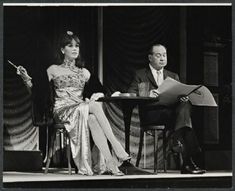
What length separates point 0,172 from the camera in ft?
30.4

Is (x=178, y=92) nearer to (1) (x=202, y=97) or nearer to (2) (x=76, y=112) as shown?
(1) (x=202, y=97)

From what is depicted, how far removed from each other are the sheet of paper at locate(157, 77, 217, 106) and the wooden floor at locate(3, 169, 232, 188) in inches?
33.8

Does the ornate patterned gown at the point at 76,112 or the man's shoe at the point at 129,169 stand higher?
the ornate patterned gown at the point at 76,112

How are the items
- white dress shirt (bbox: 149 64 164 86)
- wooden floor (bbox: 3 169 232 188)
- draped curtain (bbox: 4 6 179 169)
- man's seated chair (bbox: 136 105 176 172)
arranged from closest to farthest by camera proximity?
1. wooden floor (bbox: 3 169 232 188)
2. draped curtain (bbox: 4 6 179 169)
3. man's seated chair (bbox: 136 105 176 172)
4. white dress shirt (bbox: 149 64 164 86)

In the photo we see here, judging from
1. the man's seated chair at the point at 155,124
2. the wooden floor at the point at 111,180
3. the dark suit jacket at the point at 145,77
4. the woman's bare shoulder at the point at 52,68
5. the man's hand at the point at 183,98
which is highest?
the woman's bare shoulder at the point at 52,68

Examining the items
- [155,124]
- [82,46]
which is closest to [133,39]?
[82,46]

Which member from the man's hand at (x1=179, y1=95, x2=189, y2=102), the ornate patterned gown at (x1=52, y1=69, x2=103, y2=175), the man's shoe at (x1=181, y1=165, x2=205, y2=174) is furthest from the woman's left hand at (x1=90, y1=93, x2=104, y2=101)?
the man's shoe at (x1=181, y1=165, x2=205, y2=174)

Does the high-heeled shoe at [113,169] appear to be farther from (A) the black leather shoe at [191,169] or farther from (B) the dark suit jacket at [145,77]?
(B) the dark suit jacket at [145,77]

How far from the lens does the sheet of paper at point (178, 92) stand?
31.7ft

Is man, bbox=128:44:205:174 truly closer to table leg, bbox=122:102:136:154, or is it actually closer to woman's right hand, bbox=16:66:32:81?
table leg, bbox=122:102:136:154

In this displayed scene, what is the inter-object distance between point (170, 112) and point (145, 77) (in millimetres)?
499

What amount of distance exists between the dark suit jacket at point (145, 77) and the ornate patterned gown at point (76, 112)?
0.55m

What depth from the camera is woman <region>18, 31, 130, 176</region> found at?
31.3 feet

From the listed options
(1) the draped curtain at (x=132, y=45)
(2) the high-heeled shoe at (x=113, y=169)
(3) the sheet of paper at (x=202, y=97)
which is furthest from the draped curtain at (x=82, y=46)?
(3) the sheet of paper at (x=202, y=97)
